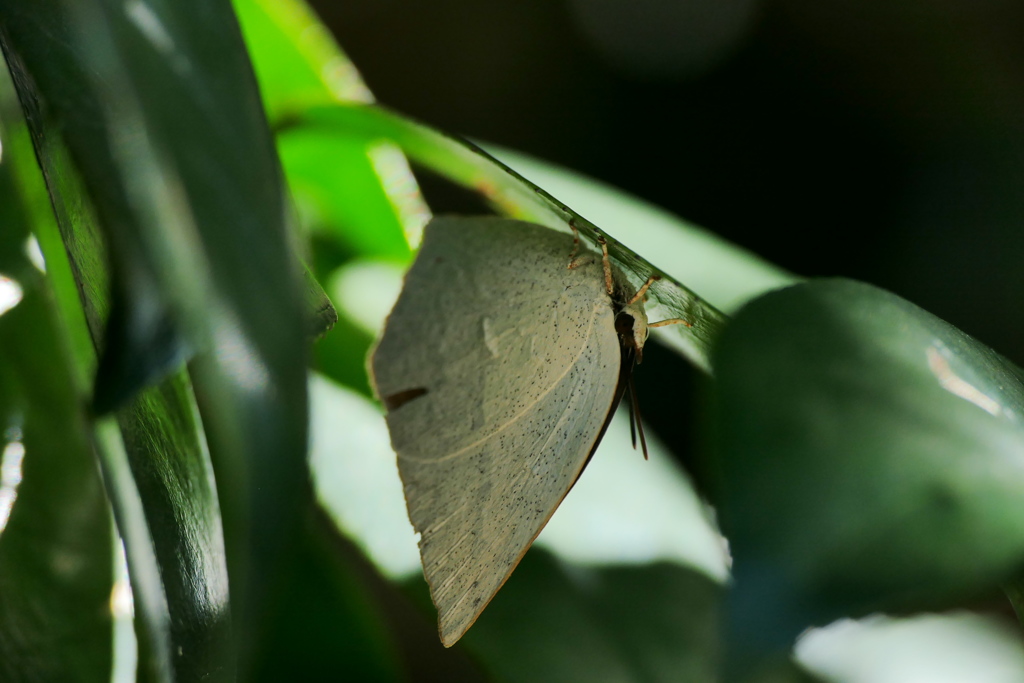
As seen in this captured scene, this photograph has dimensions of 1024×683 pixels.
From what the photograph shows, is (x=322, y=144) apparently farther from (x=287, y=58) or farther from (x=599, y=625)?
(x=599, y=625)

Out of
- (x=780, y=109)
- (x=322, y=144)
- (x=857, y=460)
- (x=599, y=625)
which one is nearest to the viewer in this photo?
(x=857, y=460)

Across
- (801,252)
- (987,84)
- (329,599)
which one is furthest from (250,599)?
(987,84)

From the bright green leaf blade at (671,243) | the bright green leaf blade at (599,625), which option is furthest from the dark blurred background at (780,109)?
the bright green leaf blade at (599,625)

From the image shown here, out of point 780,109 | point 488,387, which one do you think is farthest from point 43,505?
point 780,109

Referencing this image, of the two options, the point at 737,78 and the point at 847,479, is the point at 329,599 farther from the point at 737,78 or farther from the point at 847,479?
the point at 737,78

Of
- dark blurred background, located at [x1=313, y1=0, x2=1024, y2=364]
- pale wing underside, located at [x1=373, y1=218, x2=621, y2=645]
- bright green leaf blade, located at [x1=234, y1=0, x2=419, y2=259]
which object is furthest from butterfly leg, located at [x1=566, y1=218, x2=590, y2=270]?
dark blurred background, located at [x1=313, y1=0, x2=1024, y2=364]

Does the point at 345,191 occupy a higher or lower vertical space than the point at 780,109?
higher

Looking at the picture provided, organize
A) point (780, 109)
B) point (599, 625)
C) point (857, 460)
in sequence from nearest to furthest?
point (857, 460)
point (599, 625)
point (780, 109)
